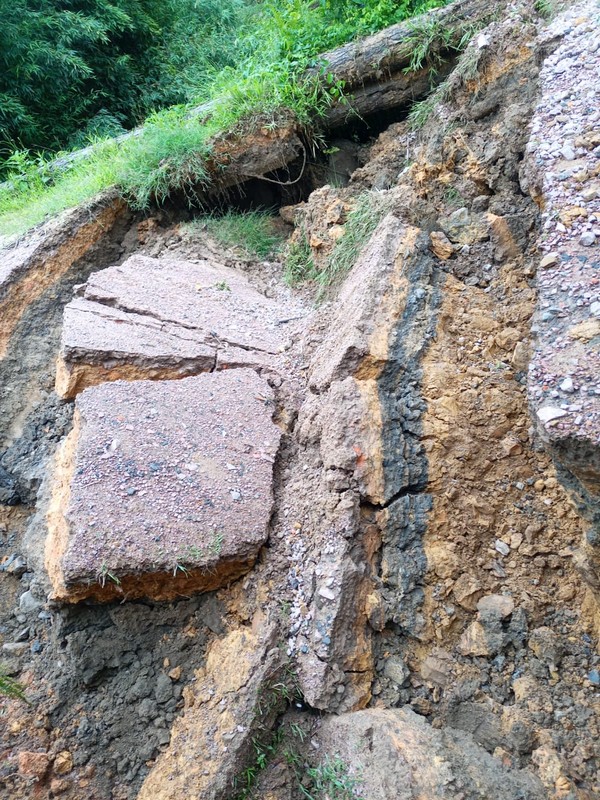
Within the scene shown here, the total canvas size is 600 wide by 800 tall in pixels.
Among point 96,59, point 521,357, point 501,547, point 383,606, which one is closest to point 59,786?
point 383,606

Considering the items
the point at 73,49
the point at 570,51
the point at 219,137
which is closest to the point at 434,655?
the point at 570,51

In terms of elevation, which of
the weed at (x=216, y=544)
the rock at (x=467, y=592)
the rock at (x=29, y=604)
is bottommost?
the rock at (x=467, y=592)

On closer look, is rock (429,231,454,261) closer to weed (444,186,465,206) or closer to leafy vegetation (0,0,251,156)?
weed (444,186,465,206)

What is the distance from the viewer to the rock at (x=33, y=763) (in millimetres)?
1943

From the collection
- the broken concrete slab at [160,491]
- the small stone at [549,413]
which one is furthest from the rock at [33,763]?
the small stone at [549,413]

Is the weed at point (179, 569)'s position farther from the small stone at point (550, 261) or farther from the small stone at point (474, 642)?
the small stone at point (550, 261)

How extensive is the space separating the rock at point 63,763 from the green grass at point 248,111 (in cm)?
281

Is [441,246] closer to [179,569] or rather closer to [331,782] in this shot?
[179,569]

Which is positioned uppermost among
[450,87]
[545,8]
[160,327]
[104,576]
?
[545,8]

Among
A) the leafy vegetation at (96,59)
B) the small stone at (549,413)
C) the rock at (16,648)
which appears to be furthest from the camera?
the leafy vegetation at (96,59)

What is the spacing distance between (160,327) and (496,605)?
5.74 ft

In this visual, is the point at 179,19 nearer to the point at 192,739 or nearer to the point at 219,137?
the point at 219,137

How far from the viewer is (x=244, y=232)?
367 centimetres

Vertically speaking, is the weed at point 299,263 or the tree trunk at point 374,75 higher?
the tree trunk at point 374,75
